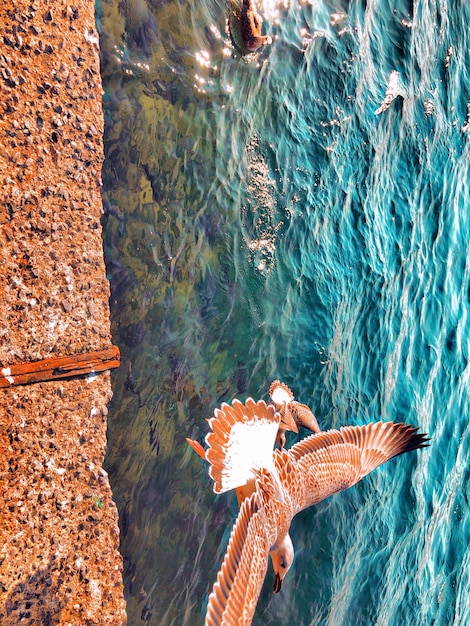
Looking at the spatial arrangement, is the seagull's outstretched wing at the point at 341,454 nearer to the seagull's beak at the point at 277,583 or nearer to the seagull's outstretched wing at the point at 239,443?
the seagull's outstretched wing at the point at 239,443

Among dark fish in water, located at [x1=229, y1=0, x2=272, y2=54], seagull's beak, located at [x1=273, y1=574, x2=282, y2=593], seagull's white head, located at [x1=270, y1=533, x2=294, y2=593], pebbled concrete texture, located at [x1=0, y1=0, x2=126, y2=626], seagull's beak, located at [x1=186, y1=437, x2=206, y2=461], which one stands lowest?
seagull's beak, located at [x1=273, y1=574, x2=282, y2=593]

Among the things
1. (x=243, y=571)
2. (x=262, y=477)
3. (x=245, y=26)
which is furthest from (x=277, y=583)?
(x=245, y=26)

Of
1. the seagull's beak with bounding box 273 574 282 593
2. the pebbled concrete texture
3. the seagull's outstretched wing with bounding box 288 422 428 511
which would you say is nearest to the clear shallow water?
the seagull's beak with bounding box 273 574 282 593

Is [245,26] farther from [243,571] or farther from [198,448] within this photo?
[243,571]

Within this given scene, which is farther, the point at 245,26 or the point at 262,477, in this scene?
the point at 245,26

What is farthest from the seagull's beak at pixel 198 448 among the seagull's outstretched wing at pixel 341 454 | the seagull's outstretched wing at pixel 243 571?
the seagull's outstretched wing at pixel 341 454

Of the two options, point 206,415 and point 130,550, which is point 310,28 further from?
point 130,550

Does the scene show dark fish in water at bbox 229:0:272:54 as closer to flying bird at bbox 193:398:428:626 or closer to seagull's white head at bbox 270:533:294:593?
flying bird at bbox 193:398:428:626
